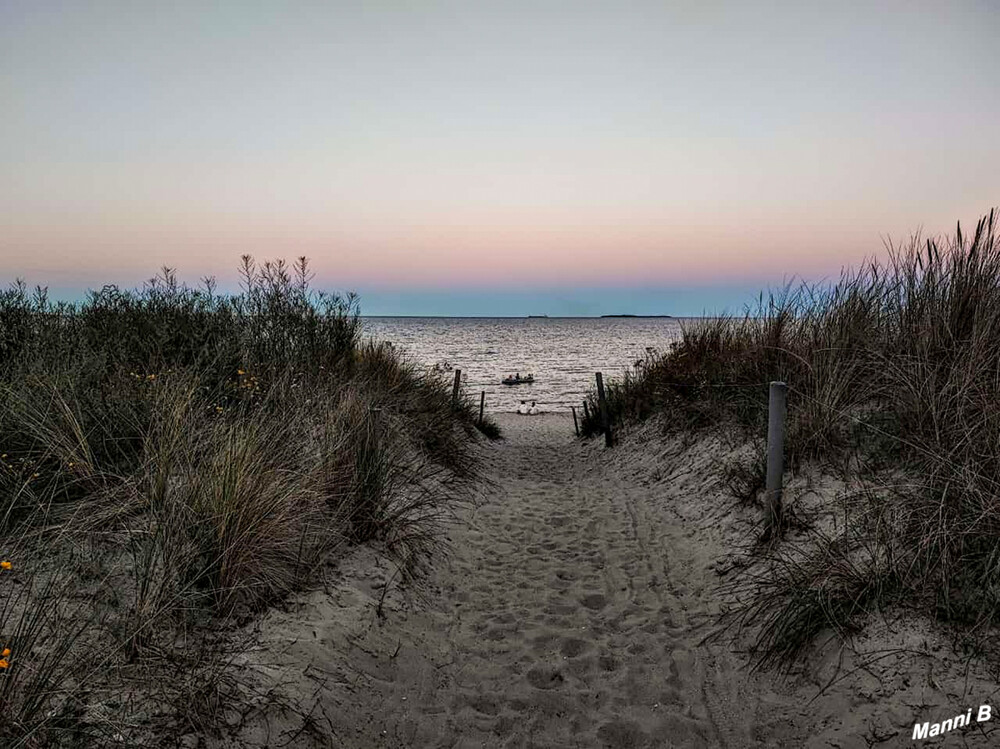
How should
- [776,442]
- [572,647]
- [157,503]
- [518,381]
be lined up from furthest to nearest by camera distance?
[518,381]
[776,442]
[572,647]
[157,503]

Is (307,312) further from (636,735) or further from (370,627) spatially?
(636,735)

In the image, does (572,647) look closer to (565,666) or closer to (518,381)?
(565,666)

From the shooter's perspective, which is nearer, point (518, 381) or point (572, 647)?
point (572, 647)

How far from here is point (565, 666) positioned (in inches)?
155

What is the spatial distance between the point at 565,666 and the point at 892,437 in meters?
2.98

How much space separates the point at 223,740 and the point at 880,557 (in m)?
3.88

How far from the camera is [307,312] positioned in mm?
9086

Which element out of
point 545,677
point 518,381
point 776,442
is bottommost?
point 545,677

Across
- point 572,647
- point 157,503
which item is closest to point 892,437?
point 572,647

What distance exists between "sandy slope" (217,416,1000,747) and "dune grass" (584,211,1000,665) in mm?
297

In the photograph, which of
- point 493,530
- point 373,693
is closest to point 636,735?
point 373,693

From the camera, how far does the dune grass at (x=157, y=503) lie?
2619 mm

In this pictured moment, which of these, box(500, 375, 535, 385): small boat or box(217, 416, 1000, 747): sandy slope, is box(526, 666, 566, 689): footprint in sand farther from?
box(500, 375, 535, 385): small boat

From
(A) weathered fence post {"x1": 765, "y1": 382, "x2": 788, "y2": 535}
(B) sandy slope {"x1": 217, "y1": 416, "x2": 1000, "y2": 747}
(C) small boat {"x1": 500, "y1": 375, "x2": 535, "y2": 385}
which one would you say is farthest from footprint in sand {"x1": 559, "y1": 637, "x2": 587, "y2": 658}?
(C) small boat {"x1": 500, "y1": 375, "x2": 535, "y2": 385}
